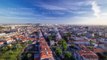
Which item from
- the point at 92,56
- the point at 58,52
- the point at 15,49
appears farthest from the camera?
the point at 15,49

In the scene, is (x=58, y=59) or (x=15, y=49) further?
(x=15, y=49)

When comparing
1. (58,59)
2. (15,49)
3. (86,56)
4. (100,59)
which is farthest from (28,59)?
(100,59)

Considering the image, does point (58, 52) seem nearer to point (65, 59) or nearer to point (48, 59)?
point (65, 59)

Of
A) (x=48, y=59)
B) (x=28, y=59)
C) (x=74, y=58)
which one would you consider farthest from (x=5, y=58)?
(x=74, y=58)

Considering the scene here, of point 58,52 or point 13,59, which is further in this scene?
point 58,52

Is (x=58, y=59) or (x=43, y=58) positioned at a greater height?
(x=43, y=58)

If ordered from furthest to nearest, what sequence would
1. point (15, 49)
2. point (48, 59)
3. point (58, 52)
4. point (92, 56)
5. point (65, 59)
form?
point (15, 49) → point (58, 52) → point (65, 59) → point (92, 56) → point (48, 59)

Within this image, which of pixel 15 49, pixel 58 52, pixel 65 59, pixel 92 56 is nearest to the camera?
pixel 92 56

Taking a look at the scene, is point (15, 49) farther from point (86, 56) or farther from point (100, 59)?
point (100, 59)

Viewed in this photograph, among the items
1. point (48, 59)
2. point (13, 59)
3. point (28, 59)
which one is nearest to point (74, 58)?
point (48, 59)
